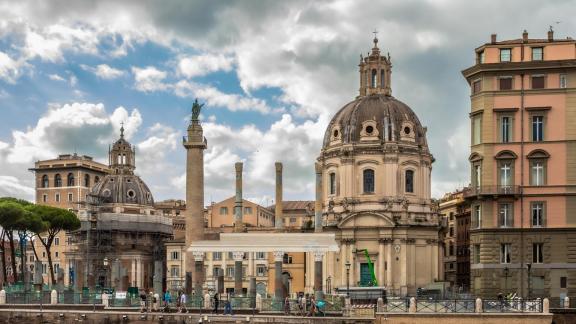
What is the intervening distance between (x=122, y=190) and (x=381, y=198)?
57.3 m

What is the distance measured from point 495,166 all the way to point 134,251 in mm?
78802

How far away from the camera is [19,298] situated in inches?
2594

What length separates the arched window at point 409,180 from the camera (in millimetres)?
105375

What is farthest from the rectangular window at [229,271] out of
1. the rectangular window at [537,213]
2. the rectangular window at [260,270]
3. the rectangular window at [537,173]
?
the rectangular window at [537,173]

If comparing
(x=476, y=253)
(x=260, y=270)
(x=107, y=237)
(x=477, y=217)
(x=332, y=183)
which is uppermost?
(x=332, y=183)

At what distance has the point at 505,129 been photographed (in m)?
73.8

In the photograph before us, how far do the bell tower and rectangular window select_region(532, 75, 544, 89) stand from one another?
38214mm

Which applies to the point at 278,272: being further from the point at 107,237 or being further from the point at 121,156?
the point at 121,156

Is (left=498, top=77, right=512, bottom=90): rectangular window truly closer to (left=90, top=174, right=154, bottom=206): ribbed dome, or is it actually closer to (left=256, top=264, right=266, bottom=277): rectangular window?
(left=256, top=264, right=266, bottom=277): rectangular window

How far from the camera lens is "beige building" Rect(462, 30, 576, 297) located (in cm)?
7175

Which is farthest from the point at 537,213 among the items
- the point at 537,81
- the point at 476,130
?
the point at 537,81

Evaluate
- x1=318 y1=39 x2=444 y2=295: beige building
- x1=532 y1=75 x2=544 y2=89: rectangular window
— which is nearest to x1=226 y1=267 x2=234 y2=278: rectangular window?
x1=318 y1=39 x2=444 y2=295: beige building

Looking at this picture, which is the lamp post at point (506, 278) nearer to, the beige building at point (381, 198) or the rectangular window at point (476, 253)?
the rectangular window at point (476, 253)

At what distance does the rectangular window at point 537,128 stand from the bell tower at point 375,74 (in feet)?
126
